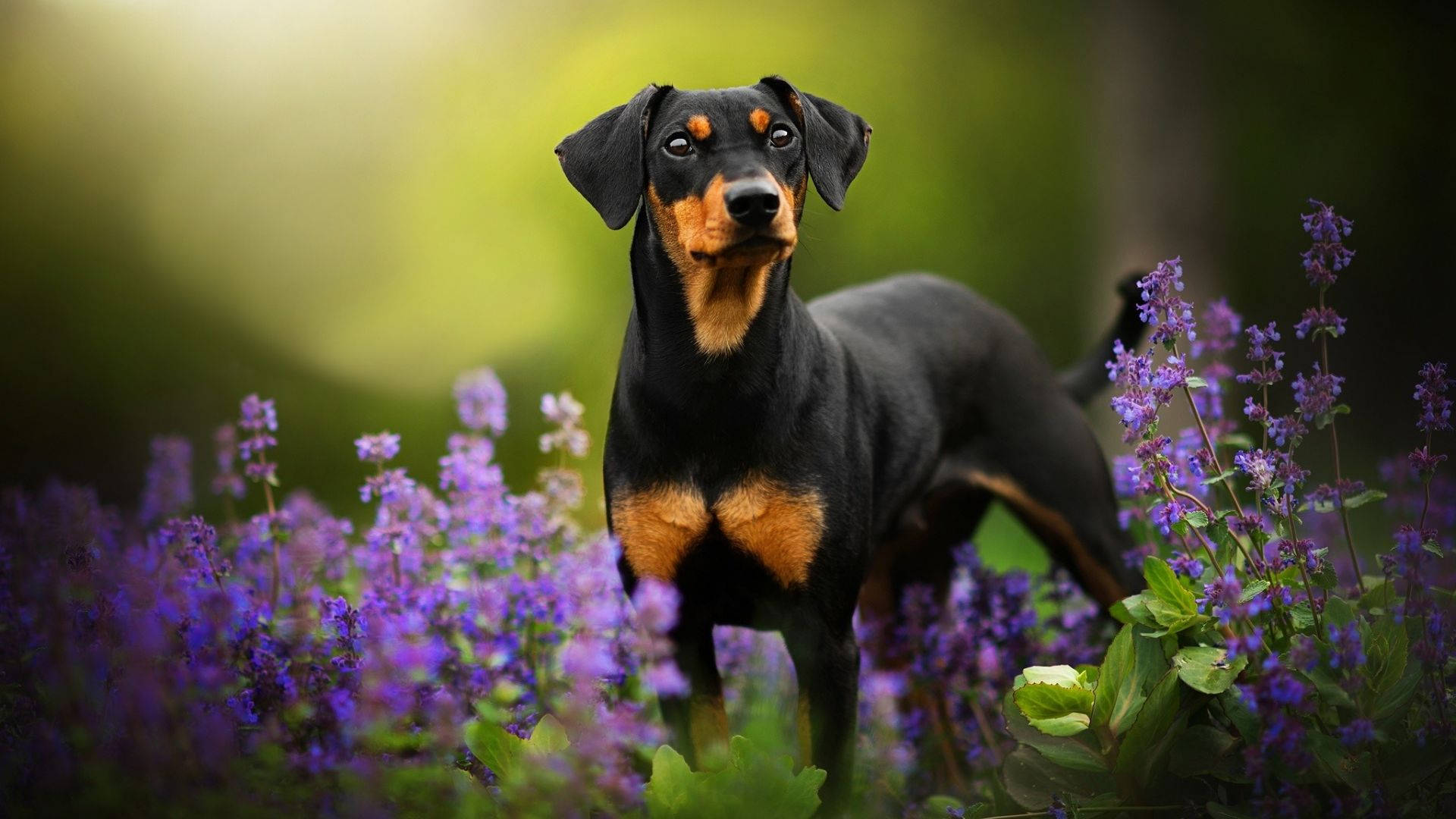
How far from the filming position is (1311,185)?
11555 mm

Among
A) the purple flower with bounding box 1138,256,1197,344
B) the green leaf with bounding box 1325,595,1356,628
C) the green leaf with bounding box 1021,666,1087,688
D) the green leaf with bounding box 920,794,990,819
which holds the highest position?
the purple flower with bounding box 1138,256,1197,344

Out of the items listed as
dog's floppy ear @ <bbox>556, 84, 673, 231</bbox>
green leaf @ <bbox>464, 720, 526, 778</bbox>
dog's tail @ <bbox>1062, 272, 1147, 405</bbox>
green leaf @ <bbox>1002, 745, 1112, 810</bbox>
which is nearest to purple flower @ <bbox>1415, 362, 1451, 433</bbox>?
green leaf @ <bbox>1002, 745, 1112, 810</bbox>

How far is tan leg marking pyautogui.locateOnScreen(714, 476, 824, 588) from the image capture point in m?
3.38

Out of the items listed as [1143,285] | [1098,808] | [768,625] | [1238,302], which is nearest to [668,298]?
[768,625]

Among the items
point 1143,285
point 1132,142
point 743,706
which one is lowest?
point 743,706

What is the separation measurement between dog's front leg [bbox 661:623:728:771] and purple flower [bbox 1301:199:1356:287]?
5.89ft

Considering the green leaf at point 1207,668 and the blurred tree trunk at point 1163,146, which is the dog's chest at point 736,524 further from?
the blurred tree trunk at point 1163,146

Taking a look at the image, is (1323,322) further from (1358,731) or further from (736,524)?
(736,524)

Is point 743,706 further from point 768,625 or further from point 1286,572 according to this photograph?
point 1286,572

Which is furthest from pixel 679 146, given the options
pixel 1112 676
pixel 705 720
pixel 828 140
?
pixel 1112 676

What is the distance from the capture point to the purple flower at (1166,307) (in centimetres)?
286

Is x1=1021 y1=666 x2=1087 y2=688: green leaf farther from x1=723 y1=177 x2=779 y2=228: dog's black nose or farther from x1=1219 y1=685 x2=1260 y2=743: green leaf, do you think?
x1=723 y1=177 x2=779 y2=228: dog's black nose

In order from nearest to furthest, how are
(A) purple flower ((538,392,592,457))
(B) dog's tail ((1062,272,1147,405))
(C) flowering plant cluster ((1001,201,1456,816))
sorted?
(C) flowering plant cluster ((1001,201,1456,816)), (A) purple flower ((538,392,592,457)), (B) dog's tail ((1062,272,1147,405))

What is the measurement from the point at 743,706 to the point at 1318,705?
1.86 m
